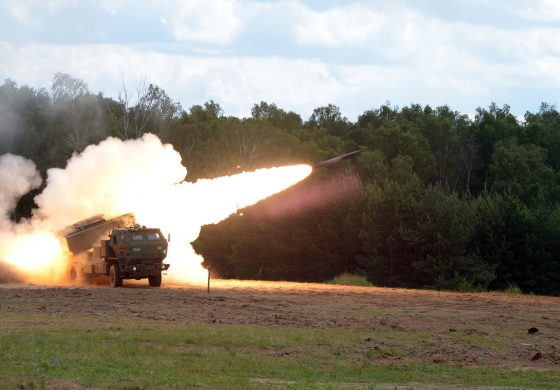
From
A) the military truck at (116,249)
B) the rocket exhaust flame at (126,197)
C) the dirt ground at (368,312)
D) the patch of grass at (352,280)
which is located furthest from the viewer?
the patch of grass at (352,280)

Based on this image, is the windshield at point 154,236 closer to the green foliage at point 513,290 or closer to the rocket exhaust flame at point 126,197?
the rocket exhaust flame at point 126,197

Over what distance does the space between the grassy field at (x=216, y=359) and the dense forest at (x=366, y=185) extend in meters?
24.4

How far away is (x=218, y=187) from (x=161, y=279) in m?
4.94

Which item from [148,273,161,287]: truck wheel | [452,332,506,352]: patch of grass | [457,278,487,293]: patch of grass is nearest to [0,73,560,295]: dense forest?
[457,278,487,293]: patch of grass

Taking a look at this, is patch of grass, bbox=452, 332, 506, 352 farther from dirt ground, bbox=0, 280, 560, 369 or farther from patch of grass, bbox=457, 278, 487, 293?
patch of grass, bbox=457, 278, 487, 293

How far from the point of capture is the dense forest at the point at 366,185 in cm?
5288

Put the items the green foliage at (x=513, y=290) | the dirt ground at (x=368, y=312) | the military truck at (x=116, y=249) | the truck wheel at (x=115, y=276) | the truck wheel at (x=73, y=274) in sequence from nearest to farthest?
the dirt ground at (x=368, y=312) < the military truck at (x=116, y=249) < the truck wheel at (x=115, y=276) < the truck wheel at (x=73, y=274) < the green foliage at (x=513, y=290)

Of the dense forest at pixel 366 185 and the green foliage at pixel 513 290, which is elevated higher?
the dense forest at pixel 366 185

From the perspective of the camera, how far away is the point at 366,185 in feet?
202

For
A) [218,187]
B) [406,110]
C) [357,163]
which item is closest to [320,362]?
[218,187]

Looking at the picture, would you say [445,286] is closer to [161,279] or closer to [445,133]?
[161,279]

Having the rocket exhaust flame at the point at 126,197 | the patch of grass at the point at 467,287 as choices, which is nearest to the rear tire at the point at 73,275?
the rocket exhaust flame at the point at 126,197

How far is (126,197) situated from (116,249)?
4.40 m

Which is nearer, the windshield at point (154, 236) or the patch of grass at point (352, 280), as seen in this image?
the windshield at point (154, 236)
